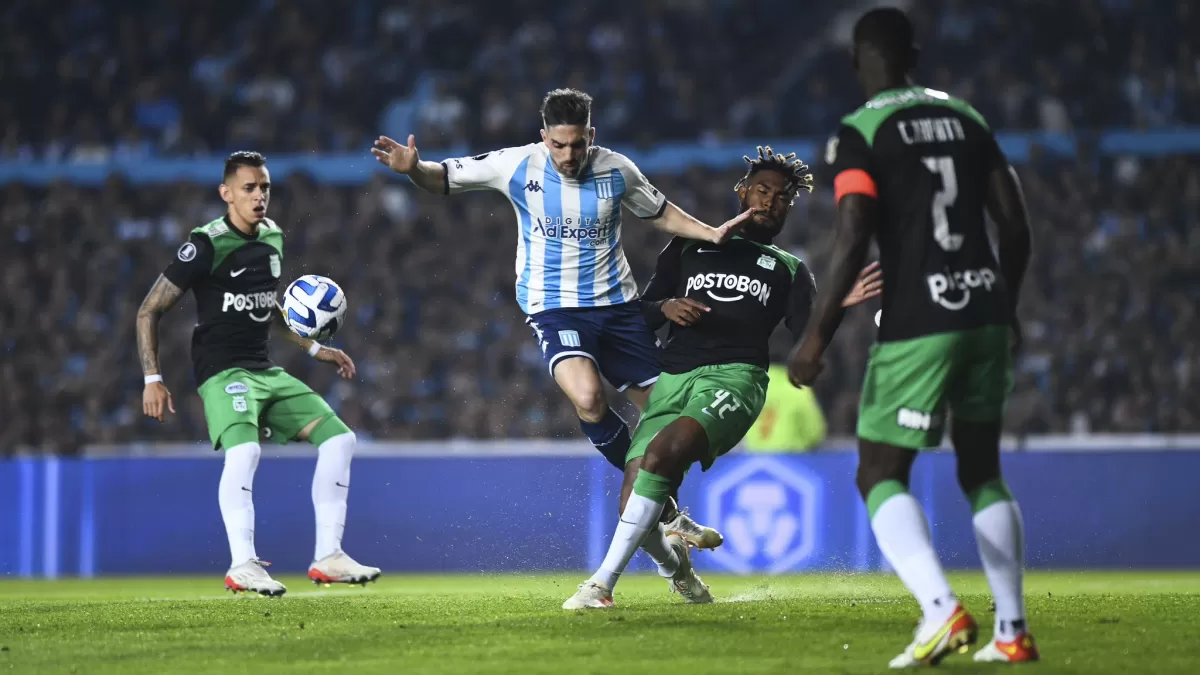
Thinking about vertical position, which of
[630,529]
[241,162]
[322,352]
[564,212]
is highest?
[241,162]

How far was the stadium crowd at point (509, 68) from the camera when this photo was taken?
19.8m

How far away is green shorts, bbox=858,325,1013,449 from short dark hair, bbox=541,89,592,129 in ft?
9.10

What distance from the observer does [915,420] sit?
16.6 ft

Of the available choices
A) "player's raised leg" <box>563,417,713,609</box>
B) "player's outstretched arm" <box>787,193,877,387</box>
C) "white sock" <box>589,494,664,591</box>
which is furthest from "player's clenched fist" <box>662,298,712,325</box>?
"player's outstretched arm" <box>787,193,877,387</box>

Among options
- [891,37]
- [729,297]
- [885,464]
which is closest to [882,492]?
[885,464]

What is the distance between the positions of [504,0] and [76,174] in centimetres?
641

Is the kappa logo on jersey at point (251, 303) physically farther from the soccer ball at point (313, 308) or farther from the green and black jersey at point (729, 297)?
the green and black jersey at point (729, 297)

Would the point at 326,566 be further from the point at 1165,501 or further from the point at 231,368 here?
the point at 1165,501

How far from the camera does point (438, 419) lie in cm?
1655

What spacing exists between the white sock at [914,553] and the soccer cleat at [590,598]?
2309mm

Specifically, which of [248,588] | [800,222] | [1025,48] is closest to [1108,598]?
[248,588]

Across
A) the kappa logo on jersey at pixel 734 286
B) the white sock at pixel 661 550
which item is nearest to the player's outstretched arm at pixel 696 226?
the kappa logo on jersey at pixel 734 286

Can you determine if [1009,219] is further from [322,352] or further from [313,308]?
[322,352]

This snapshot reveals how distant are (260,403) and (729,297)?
284 cm
